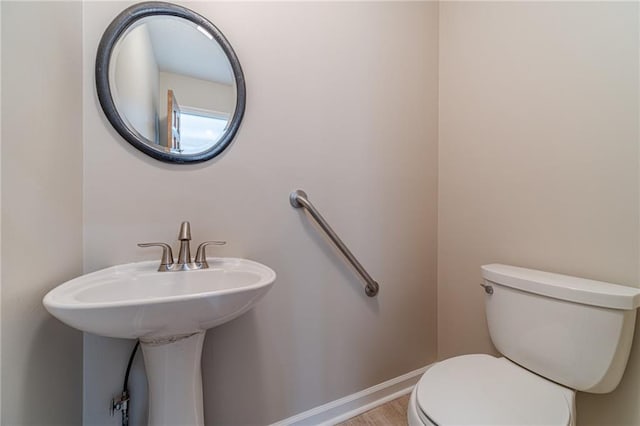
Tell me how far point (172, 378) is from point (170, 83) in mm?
957

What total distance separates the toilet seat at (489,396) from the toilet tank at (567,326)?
6 cm

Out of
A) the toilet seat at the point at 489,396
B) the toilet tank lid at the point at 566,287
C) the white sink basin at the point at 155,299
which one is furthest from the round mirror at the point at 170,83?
the toilet tank lid at the point at 566,287

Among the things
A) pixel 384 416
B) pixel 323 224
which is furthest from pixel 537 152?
pixel 384 416

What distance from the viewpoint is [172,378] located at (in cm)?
74

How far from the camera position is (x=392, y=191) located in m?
1.32

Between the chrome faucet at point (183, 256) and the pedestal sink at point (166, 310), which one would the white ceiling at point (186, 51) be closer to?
the chrome faucet at point (183, 256)

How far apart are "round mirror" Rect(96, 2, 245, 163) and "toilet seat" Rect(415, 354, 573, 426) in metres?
1.05

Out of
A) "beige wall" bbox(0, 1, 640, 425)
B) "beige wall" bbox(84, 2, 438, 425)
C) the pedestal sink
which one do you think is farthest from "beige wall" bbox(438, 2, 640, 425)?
the pedestal sink

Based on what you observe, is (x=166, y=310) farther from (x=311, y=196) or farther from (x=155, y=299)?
(x=311, y=196)

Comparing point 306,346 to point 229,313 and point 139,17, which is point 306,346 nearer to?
point 229,313

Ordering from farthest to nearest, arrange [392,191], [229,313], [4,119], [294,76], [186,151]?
[392,191] → [294,76] → [186,151] → [229,313] → [4,119]

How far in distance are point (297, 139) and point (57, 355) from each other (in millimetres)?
1005

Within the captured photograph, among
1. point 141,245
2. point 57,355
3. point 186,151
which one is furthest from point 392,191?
point 57,355

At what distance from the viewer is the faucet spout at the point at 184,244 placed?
0.83 meters
